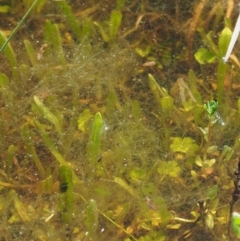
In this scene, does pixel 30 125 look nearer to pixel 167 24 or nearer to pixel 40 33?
pixel 40 33

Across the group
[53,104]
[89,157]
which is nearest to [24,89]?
[53,104]

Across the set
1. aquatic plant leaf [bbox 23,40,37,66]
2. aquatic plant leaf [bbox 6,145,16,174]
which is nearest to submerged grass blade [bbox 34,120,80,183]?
aquatic plant leaf [bbox 6,145,16,174]

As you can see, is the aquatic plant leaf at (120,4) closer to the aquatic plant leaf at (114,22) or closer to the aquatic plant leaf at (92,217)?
the aquatic plant leaf at (114,22)

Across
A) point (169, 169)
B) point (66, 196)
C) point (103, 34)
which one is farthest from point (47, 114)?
point (103, 34)

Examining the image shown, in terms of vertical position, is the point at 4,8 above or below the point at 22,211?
above

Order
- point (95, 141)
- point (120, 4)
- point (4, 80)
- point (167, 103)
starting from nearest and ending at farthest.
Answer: point (95, 141) → point (167, 103) → point (4, 80) → point (120, 4)

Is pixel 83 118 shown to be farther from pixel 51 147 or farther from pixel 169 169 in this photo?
pixel 169 169

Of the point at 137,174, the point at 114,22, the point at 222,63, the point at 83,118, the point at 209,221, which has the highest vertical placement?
the point at 114,22

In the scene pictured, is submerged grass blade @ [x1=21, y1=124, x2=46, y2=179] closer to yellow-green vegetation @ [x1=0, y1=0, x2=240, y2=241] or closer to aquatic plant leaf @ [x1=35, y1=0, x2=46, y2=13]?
yellow-green vegetation @ [x1=0, y1=0, x2=240, y2=241]
